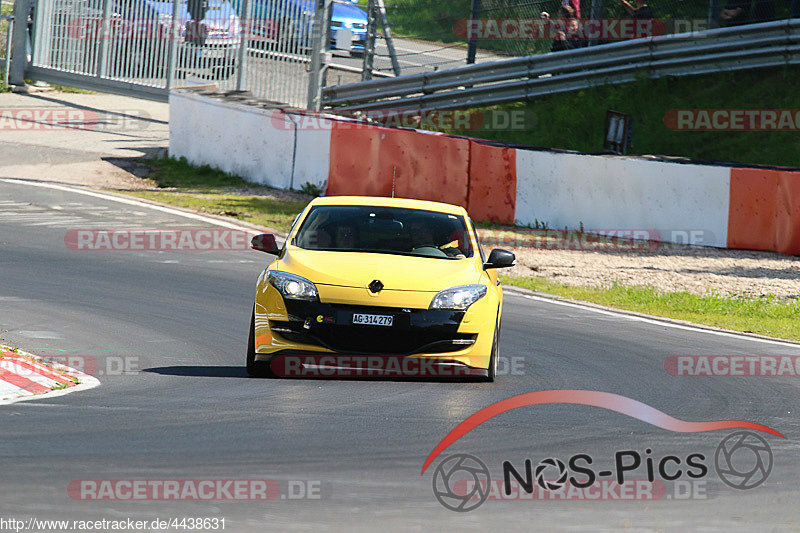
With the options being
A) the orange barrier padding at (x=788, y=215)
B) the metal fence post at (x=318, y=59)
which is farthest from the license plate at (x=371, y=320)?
the metal fence post at (x=318, y=59)

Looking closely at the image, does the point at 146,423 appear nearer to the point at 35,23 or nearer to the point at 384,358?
the point at 384,358

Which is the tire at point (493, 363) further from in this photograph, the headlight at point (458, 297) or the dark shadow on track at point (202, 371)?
the dark shadow on track at point (202, 371)

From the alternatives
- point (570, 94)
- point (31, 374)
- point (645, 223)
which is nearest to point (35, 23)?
point (570, 94)

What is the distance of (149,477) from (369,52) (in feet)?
70.2

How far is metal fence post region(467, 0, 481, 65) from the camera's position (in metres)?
23.8

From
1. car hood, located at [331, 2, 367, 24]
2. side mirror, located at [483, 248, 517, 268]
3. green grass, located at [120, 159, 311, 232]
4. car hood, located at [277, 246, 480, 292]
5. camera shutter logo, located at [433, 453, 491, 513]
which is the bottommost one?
green grass, located at [120, 159, 311, 232]

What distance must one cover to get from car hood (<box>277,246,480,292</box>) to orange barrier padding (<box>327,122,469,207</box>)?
385 inches

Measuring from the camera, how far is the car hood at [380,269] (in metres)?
8.89

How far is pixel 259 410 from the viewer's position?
7.64 meters

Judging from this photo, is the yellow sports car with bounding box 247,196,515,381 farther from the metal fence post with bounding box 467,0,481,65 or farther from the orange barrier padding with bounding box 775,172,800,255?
the metal fence post with bounding box 467,0,481,65

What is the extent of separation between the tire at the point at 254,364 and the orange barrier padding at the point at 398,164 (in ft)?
33.8

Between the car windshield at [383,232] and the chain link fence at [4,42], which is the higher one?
the chain link fence at [4,42]

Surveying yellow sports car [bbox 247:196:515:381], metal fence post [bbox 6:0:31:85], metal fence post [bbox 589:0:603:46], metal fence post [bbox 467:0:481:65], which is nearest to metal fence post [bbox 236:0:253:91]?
metal fence post [bbox 467:0:481:65]

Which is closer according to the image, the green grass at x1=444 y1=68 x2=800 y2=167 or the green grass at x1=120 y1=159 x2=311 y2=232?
the green grass at x1=120 y1=159 x2=311 y2=232
